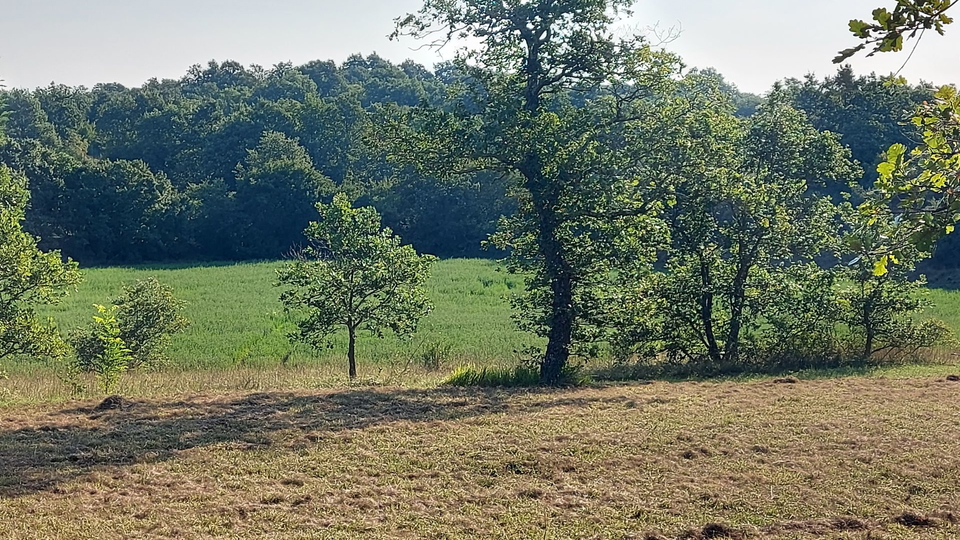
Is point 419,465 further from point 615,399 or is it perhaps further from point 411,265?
point 411,265

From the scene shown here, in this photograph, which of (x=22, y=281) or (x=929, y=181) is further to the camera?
(x=22, y=281)

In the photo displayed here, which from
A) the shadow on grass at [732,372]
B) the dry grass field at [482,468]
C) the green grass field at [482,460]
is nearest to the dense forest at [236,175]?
the shadow on grass at [732,372]

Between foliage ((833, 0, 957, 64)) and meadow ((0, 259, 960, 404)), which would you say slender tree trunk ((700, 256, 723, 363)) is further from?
foliage ((833, 0, 957, 64))

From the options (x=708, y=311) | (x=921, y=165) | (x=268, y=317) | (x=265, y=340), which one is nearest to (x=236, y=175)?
(x=268, y=317)

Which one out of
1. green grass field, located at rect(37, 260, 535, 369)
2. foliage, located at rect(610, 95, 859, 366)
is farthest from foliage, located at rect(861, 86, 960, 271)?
green grass field, located at rect(37, 260, 535, 369)

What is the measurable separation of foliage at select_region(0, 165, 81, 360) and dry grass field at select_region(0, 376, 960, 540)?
5.12m

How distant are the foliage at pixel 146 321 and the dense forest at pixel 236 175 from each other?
2228 cm

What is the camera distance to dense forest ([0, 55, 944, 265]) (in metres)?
44.6

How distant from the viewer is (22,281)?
1534 centimetres

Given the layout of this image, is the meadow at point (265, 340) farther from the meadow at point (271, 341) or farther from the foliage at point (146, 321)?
the foliage at point (146, 321)

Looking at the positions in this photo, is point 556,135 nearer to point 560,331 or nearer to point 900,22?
point 560,331

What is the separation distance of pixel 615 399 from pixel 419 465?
452 cm

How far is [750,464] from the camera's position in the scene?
313 inches

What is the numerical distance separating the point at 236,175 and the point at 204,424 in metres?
49.2
